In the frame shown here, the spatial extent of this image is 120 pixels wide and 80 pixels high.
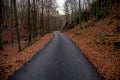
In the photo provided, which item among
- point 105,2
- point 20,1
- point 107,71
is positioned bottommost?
point 107,71

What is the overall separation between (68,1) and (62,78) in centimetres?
4766

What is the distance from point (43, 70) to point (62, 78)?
1.55 m

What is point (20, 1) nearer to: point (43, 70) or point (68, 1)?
point (68, 1)

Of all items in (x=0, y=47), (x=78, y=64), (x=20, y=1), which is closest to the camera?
(x=78, y=64)

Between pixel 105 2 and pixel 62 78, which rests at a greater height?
pixel 105 2

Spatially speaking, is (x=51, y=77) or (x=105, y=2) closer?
(x=51, y=77)

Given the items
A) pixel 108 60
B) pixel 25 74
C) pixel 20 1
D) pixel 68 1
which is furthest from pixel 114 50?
pixel 68 1

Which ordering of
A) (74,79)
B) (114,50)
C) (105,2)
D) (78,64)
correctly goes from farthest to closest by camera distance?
(105,2) < (114,50) < (78,64) < (74,79)

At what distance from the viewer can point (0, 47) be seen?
2005cm

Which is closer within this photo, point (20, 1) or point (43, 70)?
point (43, 70)

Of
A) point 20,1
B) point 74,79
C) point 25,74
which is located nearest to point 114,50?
point 74,79

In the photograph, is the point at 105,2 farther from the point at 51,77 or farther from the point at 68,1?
the point at 51,77

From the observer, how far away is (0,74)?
7766mm

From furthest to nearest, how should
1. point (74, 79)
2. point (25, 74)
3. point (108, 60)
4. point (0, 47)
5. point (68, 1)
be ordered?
point (68, 1) → point (0, 47) → point (108, 60) → point (25, 74) → point (74, 79)
